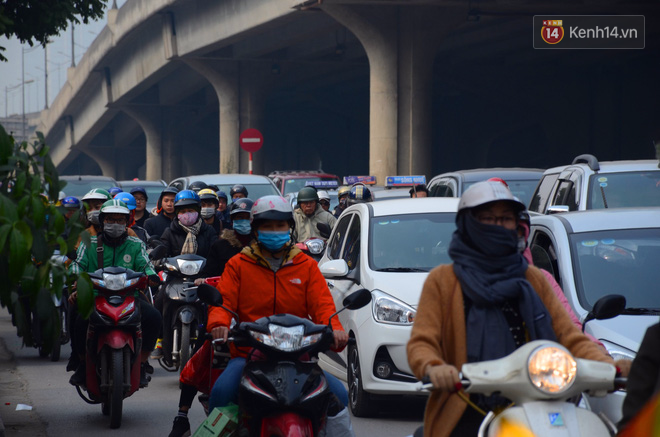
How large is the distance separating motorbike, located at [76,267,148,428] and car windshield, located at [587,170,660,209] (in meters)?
4.94

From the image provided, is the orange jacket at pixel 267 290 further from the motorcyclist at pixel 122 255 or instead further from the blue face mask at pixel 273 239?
the motorcyclist at pixel 122 255

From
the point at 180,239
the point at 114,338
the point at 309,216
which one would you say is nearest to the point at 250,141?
the point at 309,216

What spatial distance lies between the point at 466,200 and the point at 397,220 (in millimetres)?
5646

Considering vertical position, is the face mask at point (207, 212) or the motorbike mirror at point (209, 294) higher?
the face mask at point (207, 212)

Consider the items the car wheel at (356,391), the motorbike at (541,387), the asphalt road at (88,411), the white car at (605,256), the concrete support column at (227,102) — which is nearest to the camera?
the motorbike at (541,387)

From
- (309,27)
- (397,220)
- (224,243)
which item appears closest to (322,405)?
(224,243)

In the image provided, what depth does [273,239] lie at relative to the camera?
596 centimetres

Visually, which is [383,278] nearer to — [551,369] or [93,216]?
[93,216]

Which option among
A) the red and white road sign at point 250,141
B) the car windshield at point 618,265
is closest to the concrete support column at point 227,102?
the red and white road sign at point 250,141

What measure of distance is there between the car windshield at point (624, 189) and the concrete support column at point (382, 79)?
20.1 meters

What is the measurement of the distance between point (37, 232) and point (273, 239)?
1.39m

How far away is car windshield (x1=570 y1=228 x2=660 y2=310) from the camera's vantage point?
737 cm

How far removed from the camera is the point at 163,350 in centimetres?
1050

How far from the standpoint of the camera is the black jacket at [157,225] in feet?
43.3
